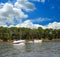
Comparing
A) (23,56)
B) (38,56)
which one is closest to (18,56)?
(23,56)

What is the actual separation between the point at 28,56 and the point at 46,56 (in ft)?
13.4

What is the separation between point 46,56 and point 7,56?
8878mm

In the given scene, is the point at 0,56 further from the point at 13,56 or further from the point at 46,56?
the point at 46,56

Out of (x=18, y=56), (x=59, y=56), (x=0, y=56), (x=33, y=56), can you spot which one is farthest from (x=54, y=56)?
(x=0, y=56)

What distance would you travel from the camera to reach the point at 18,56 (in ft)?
180

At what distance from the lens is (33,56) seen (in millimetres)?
54781

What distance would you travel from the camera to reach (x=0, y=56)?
181 feet

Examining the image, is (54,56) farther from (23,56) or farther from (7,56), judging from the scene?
(7,56)

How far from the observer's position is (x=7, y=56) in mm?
55344

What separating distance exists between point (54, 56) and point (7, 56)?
10621 mm

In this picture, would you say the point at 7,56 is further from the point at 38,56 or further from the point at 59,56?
the point at 59,56

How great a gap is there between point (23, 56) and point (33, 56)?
2.28 meters

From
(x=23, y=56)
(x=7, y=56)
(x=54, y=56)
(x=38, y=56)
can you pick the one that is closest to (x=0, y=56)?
(x=7, y=56)

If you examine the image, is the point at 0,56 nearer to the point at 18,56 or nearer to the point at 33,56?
the point at 18,56
